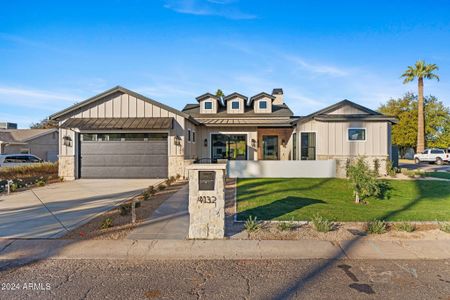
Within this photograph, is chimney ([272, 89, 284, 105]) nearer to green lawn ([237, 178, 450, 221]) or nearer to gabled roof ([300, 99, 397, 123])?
gabled roof ([300, 99, 397, 123])

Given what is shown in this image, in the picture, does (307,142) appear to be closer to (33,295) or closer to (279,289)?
(279,289)

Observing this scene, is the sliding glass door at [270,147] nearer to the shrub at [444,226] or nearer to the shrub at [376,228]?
the shrub at [444,226]

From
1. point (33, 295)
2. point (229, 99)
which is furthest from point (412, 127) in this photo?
point (33, 295)

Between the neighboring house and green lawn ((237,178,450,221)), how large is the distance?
100ft

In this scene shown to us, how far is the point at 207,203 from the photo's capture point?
534cm

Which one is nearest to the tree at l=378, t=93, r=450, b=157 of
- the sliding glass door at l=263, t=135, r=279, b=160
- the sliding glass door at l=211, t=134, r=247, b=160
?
the sliding glass door at l=263, t=135, r=279, b=160

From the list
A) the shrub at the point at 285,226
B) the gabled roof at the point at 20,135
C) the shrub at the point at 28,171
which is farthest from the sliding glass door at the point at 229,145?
the gabled roof at the point at 20,135

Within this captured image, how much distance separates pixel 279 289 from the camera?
11.4ft

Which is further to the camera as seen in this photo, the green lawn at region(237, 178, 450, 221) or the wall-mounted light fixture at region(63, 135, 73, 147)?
the wall-mounted light fixture at region(63, 135, 73, 147)

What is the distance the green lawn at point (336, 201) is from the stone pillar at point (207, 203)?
4.97ft

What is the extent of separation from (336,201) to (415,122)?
35.4 meters

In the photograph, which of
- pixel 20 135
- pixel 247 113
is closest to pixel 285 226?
pixel 247 113

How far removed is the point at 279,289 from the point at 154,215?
4450 mm

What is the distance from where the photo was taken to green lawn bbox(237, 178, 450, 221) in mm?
6914
